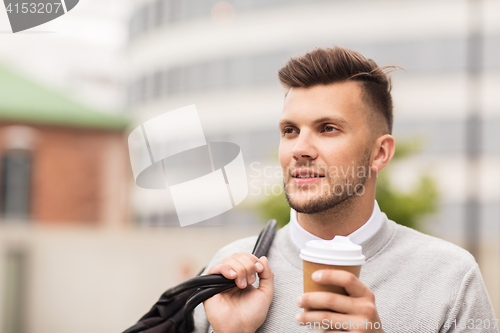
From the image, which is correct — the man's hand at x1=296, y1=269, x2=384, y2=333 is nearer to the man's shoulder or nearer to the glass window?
the man's shoulder

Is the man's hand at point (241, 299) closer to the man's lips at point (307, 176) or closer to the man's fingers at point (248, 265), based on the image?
the man's fingers at point (248, 265)

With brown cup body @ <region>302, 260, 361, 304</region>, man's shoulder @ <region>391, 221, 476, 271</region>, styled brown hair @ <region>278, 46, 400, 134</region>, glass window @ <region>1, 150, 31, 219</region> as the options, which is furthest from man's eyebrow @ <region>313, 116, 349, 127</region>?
glass window @ <region>1, 150, 31, 219</region>

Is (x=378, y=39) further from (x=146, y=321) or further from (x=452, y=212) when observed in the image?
(x=146, y=321)

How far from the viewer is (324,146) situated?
7.29 feet

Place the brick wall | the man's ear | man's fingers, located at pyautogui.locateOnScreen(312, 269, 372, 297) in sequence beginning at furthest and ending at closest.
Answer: the brick wall → the man's ear → man's fingers, located at pyautogui.locateOnScreen(312, 269, 372, 297)

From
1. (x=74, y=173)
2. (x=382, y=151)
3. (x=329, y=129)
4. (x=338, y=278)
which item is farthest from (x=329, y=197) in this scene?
(x=74, y=173)

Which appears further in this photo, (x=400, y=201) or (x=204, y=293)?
(x=400, y=201)

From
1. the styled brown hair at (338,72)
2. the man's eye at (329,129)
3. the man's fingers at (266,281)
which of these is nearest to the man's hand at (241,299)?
the man's fingers at (266,281)

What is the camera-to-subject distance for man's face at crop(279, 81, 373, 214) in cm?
221

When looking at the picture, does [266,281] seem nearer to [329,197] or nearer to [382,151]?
[329,197]

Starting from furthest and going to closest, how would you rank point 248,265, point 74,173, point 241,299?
point 74,173
point 241,299
point 248,265

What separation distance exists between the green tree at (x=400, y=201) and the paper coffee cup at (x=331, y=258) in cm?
1020

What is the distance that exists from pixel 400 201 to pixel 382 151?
10535 mm

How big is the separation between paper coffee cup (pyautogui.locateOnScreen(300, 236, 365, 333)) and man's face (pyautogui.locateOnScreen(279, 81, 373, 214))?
57cm
